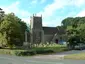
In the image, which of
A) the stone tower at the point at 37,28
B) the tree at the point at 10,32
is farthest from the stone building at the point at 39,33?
the tree at the point at 10,32

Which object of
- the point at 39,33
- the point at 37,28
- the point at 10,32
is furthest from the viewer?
the point at 39,33

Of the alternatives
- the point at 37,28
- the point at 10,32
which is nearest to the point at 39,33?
the point at 37,28

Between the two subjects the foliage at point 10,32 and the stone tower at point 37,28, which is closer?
the foliage at point 10,32

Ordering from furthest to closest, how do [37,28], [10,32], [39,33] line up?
[39,33] → [37,28] → [10,32]

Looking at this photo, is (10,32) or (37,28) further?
(37,28)

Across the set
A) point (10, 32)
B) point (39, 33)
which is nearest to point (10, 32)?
point (10, 32)

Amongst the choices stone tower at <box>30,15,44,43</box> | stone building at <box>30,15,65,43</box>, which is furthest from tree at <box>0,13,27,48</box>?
stone tower at <box>30,15,44,43</box>

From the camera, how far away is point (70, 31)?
69812mm

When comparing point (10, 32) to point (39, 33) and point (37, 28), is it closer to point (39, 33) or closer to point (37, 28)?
point (37, 28)

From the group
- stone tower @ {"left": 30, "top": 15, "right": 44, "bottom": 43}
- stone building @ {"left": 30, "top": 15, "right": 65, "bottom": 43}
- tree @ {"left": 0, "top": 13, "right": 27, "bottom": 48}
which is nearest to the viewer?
tree @ {"left": 0, "top": 13, "right": 27, "bottom": 48}

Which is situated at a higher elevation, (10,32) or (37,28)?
(37,28)

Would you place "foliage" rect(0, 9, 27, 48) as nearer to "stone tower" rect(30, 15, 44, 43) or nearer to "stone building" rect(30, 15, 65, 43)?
"stone building" rect(30, 15, 65, 43)

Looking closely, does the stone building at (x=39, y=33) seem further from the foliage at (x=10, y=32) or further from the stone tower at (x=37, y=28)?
the foliage at (x=10, y=32)

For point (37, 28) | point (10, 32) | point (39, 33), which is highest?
point (37, 28)
